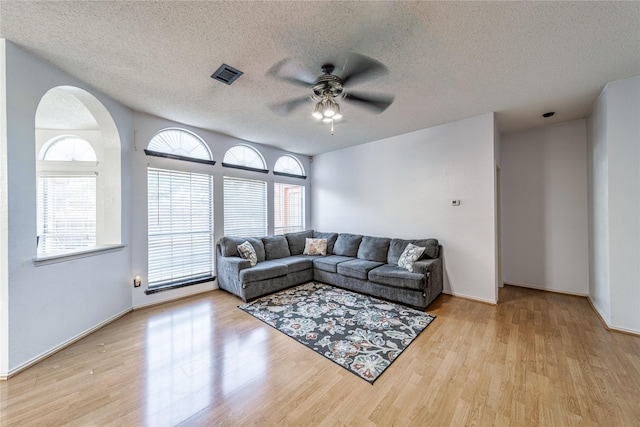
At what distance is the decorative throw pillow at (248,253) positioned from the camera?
4.00 metres

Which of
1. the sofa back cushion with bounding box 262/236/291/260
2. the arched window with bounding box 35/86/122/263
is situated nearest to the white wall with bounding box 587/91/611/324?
the sofa back cushion with bounding box 262/236/291/260

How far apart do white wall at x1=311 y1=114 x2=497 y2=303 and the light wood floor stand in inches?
42.4

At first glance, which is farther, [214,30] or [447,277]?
[447,277]

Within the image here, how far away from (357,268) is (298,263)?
109 cm

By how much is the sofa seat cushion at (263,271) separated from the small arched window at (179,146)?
202 centimetres

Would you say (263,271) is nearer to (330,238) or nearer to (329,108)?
(330,238)

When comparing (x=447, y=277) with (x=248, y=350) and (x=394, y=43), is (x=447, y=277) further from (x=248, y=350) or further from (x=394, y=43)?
(x=394, y=43)

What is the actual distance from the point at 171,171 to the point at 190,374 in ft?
9.70

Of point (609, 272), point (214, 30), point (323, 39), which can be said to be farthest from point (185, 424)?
point (609, 272)

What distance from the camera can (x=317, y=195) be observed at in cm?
595

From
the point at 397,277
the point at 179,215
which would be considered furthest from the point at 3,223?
the point at 397,277

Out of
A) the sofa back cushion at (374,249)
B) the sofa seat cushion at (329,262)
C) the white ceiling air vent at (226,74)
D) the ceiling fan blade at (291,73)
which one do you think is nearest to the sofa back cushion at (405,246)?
the sofa back cushion at (374,249)

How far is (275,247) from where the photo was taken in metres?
4.66

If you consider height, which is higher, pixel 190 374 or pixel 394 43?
pixel 394 43
